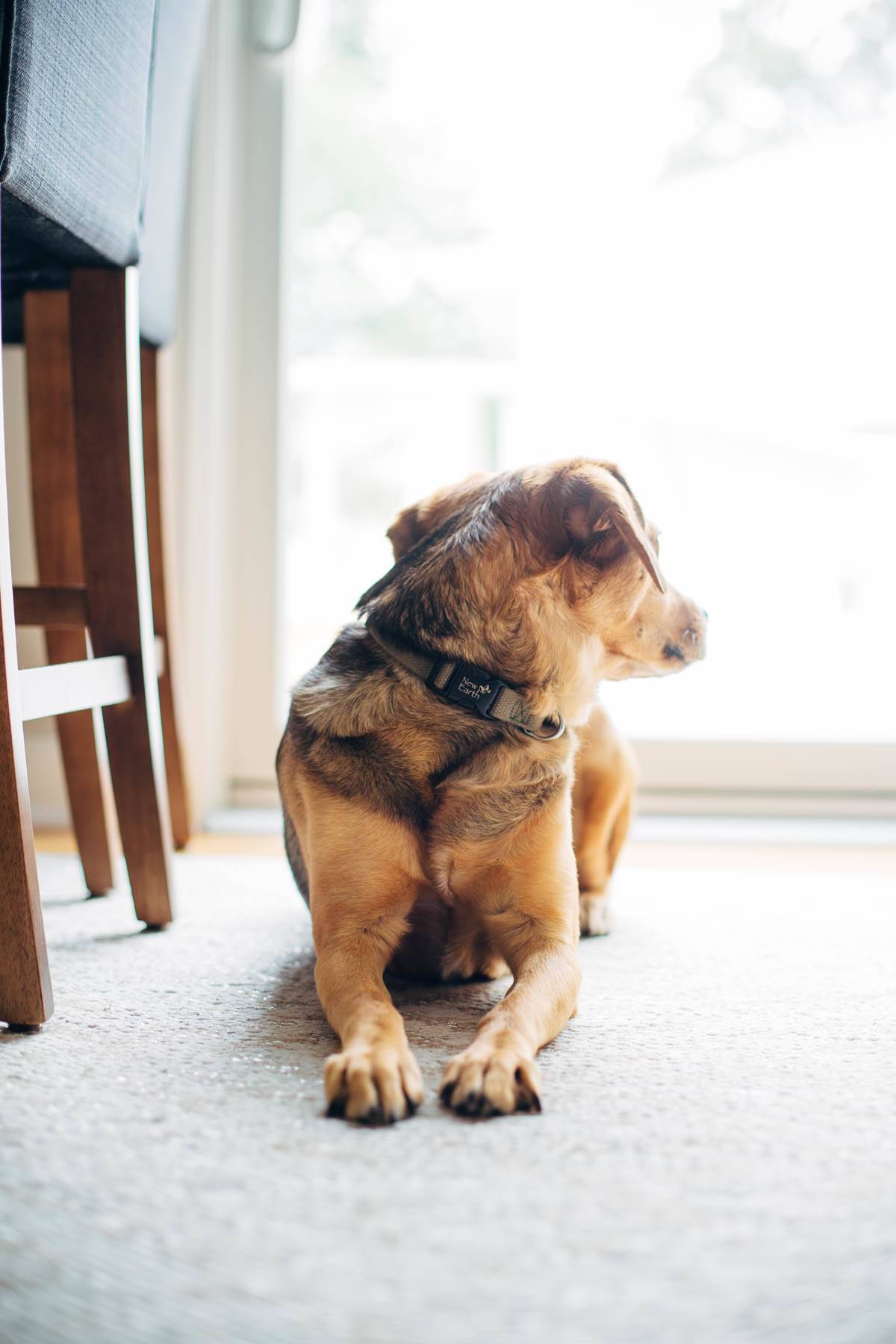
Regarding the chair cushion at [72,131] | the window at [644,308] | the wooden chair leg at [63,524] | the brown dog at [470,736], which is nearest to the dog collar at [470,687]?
the brown dog at [470,736]

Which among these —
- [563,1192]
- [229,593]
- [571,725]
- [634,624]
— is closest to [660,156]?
[229,593]

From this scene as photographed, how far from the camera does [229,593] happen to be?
282cm

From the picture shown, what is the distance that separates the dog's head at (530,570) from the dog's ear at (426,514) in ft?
0.29

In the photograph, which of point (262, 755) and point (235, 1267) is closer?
point (235, 1267)

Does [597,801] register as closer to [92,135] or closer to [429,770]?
[429,770]

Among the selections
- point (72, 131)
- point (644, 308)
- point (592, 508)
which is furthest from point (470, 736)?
point (644, 308)

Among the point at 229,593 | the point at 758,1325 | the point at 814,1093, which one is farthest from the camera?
the point at 229,593

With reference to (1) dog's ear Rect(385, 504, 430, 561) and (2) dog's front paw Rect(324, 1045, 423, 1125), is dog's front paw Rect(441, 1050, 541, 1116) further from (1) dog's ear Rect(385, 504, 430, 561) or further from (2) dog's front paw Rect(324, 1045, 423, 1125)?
(1) dog's ear Rect(385, 504, 430, 561)

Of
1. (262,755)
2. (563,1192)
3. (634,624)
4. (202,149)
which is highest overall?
(202,149)

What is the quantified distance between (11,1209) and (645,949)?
1087mm

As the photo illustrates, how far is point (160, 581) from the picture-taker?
221 centimetres

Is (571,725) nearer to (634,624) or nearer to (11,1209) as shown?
(634,624)

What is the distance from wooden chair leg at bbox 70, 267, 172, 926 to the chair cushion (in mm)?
91

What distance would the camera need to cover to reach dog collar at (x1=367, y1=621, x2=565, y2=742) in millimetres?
1310
